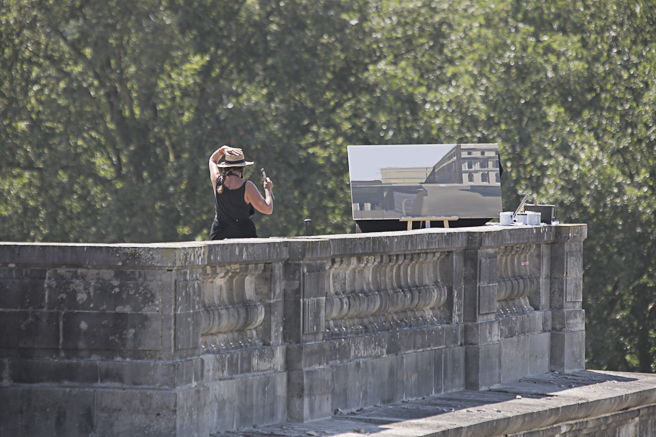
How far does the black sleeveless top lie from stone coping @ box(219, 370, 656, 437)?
1.75 meters

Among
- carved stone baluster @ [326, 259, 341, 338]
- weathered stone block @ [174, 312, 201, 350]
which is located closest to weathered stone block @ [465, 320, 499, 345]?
carved stone baluster @ [326, 259, 341, 338]

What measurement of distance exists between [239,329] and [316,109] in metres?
15.7

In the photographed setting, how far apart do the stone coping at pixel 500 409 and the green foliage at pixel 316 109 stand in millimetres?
10867

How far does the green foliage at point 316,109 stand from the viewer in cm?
2095

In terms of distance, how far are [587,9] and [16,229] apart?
12.3 m

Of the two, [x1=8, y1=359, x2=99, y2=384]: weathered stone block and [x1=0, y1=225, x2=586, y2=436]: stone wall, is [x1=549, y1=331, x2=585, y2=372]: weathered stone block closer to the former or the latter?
[x1=0, y1=225, x2=586, y2=436]: stone wall

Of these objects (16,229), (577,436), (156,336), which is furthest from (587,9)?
Answer: (156,336)

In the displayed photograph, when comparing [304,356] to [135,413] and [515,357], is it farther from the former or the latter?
[515,357]

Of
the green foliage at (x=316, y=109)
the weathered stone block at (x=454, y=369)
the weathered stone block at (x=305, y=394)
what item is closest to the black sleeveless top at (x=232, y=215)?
the weathered stone block at (x=305, y=394)

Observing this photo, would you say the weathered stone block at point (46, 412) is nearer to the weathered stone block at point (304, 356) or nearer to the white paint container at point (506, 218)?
the weathered stone block at point (304, 356)

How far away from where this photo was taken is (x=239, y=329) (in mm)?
6961

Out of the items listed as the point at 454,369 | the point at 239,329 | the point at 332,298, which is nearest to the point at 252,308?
the point at 239,329

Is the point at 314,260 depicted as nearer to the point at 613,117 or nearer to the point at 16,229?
the point at 613,117

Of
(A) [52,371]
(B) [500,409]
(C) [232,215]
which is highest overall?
(C) [232,215]
